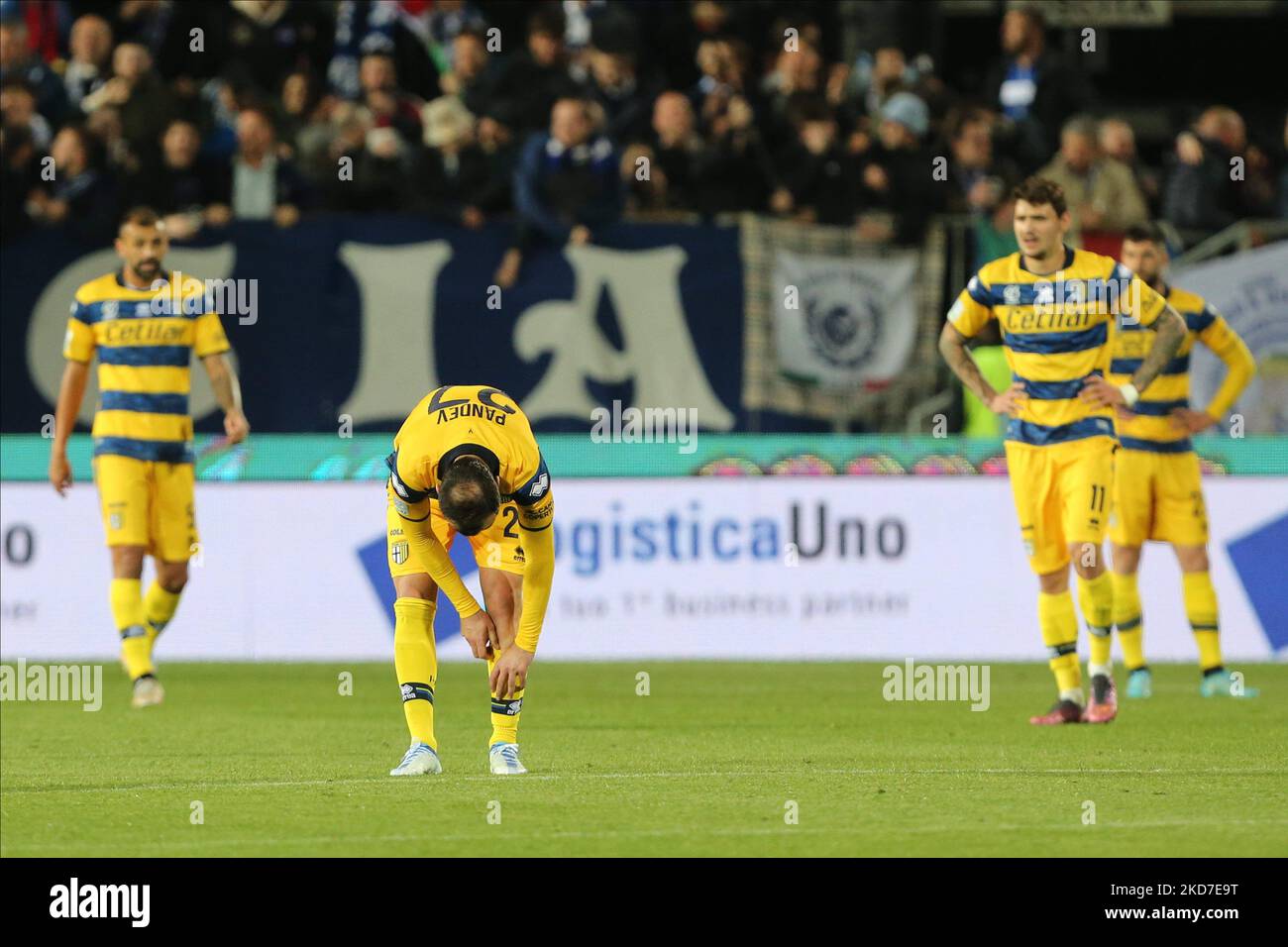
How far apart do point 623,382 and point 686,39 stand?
436 cm

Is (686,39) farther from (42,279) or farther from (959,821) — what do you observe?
(959,821)

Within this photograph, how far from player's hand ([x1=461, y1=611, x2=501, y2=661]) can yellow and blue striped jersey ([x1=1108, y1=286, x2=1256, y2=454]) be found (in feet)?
19.6

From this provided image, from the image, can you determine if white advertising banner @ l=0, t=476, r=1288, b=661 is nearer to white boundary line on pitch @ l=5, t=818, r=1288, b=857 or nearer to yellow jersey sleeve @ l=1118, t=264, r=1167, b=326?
yellow jersey sleeve @ l=1118, t=264, r=1167, b=326

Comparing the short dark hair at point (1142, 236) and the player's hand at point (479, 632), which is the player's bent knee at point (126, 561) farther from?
the short dark hair at point (1142, 236)

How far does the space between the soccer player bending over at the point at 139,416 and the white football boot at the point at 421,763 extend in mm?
4268

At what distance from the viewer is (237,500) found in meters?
16.9

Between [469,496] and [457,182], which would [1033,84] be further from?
[469,496]

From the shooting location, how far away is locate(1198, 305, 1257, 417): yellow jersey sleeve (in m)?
14.1

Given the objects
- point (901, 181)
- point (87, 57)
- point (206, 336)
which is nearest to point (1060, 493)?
point (206, 336)

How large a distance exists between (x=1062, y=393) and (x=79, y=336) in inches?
229

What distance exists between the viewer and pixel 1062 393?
12.2 meters

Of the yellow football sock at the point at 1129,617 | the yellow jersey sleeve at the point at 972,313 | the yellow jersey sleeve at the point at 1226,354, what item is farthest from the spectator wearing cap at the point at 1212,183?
the yellow jersey sleeve at the point at 972,313
